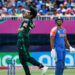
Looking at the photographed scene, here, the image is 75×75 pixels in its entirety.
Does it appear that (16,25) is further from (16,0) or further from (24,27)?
(24,27)

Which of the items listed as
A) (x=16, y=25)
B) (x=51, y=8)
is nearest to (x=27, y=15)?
(x=16, y=25)

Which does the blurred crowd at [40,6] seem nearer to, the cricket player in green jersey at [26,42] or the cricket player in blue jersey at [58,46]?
the cricket player in green jersey at [26,42]

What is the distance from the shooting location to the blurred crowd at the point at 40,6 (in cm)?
2028

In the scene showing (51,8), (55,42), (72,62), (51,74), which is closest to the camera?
(55,42)

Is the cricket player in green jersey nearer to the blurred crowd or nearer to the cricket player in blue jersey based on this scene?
the cricket player in blue jersey

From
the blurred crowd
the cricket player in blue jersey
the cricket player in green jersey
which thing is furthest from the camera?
the blurred crowd

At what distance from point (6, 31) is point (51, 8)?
3226 millimetres

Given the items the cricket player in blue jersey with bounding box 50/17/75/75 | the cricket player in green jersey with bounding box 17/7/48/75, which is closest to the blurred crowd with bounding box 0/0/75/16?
the cricket player in green jersey with bounding box 17/7/48/75

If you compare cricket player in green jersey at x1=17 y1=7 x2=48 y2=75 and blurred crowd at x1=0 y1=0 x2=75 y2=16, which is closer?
cricket player in green jersey at x1=17 y1=7 x2=48 y2=75

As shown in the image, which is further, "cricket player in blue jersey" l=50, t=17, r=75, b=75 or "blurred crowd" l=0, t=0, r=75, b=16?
"blurred crowd" l=0, t=0, r=75, b=16

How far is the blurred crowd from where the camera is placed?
2028 cm

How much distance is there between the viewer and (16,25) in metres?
19.2

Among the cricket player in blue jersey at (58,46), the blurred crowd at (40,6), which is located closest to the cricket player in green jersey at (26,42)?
the cricket player in blue jersey at (58,46)

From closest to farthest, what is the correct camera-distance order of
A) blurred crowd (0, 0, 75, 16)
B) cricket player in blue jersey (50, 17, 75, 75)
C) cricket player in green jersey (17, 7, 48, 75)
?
cricket player in blue jersey (50, 17, 75, 75)
cricket player in green jersey (17, 7, 48, 75)
blurred crowd (0, 0, 75, 16)
